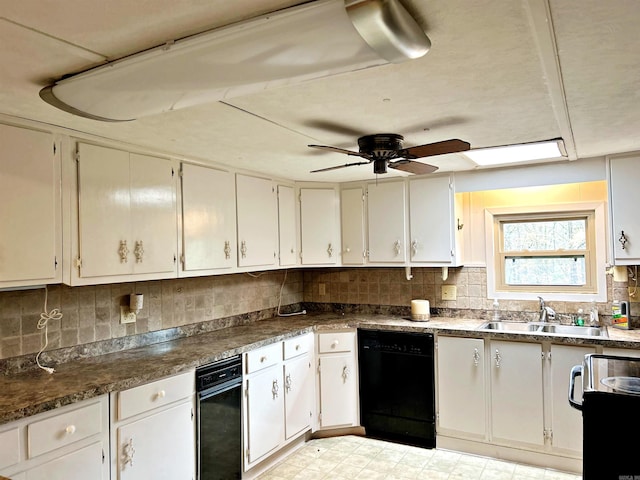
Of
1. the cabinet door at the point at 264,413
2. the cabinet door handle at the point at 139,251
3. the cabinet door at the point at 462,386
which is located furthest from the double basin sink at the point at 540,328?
the cabinet door handle at the point at 139,251

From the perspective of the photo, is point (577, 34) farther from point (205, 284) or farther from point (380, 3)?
point (205, 284)

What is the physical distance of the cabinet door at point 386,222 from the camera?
4.02 meters

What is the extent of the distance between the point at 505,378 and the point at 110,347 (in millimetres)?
2748

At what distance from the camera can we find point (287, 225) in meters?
4.05

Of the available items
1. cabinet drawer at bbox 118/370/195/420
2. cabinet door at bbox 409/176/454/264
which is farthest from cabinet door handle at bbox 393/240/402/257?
cabinet drawer at bbox 118/370/195/420

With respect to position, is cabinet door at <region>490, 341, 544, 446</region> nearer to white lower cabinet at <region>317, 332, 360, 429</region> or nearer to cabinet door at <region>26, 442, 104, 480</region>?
white lower cabinet at <region>317, 332, 360, 429</region>

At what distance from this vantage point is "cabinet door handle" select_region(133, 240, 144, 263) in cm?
272

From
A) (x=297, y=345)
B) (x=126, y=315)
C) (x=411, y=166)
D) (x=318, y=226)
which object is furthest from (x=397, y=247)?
(x=126, y=315)

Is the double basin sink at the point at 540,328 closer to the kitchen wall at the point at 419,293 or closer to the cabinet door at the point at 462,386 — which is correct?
the kitchen wall at the point at 419,293

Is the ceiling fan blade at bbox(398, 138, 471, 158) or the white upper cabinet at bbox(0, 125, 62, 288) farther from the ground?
the ceiling fan blade at bbox(398, 138, 471, 158)

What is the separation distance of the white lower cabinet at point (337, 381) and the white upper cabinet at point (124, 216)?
151 centimetres

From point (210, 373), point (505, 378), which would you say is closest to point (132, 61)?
point (210, 373)

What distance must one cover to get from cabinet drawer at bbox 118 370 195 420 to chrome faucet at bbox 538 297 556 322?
2.73 meters

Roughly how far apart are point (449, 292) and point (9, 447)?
131 inches
